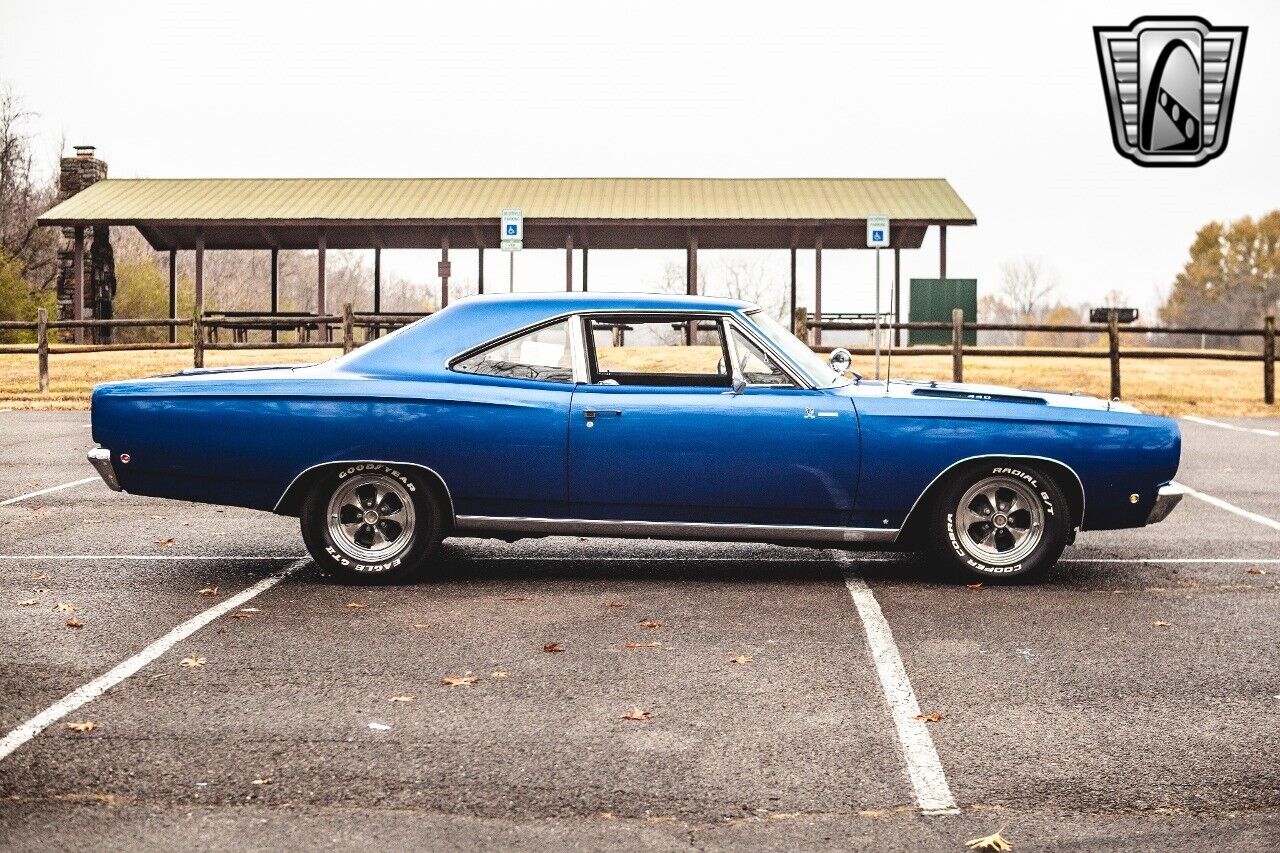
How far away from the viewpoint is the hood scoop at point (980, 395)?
740 cm

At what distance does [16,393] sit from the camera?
2522 cm

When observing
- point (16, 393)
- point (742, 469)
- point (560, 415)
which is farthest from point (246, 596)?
point (16, 393)

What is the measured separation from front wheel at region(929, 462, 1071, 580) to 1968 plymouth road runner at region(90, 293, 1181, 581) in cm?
1

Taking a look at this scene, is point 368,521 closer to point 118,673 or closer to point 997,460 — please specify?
point 118,673

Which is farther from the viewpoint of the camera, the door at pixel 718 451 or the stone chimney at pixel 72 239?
the stone chimney at pixel 72 239

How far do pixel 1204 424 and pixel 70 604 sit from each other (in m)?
16.6

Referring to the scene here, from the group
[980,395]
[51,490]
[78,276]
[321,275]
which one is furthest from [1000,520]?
[78,276]

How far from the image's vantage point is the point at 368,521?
7.41 meters

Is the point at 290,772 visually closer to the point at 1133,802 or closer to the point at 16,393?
the point at 1133,802

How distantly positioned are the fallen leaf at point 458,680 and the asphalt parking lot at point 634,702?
2 cm

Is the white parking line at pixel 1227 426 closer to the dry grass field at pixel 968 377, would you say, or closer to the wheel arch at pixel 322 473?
the dry grass field at pixel 968 377

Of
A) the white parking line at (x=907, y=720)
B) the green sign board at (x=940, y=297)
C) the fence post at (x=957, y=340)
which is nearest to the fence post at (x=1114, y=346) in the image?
the fence post at (x=957, y=340)

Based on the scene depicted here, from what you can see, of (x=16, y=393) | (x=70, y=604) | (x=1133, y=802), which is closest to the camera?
(x=1133, y=802)

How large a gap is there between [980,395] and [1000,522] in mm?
655
